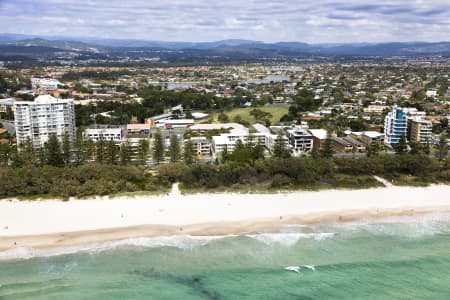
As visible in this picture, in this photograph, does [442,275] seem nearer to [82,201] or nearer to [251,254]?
[251,254]

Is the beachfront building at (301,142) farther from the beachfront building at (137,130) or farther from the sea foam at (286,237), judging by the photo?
the beachfront building at (137,130)

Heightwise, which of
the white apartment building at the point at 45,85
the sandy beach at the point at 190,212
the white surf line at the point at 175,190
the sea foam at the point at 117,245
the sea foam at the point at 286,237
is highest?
the white apartment building at the point at 45,85

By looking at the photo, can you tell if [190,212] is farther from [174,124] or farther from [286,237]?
[174,124]

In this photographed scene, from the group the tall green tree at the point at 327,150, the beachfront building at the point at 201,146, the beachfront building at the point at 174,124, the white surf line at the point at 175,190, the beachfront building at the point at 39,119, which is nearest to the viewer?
the white surf line at the point at 175,190

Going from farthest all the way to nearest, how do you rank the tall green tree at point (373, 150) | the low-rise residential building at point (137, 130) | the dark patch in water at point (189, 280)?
the low-rise residential building at point (137, 130)
the tall green tree at point (373, 150)
the dark patch in water at point (189, 280)

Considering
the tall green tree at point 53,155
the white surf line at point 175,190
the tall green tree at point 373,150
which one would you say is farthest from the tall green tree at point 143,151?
the tall green tree at point 373,150

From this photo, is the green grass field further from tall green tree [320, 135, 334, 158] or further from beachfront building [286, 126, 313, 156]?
tall green tree [320, 135, 334, 158]

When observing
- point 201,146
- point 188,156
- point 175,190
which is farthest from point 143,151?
point 175,190
